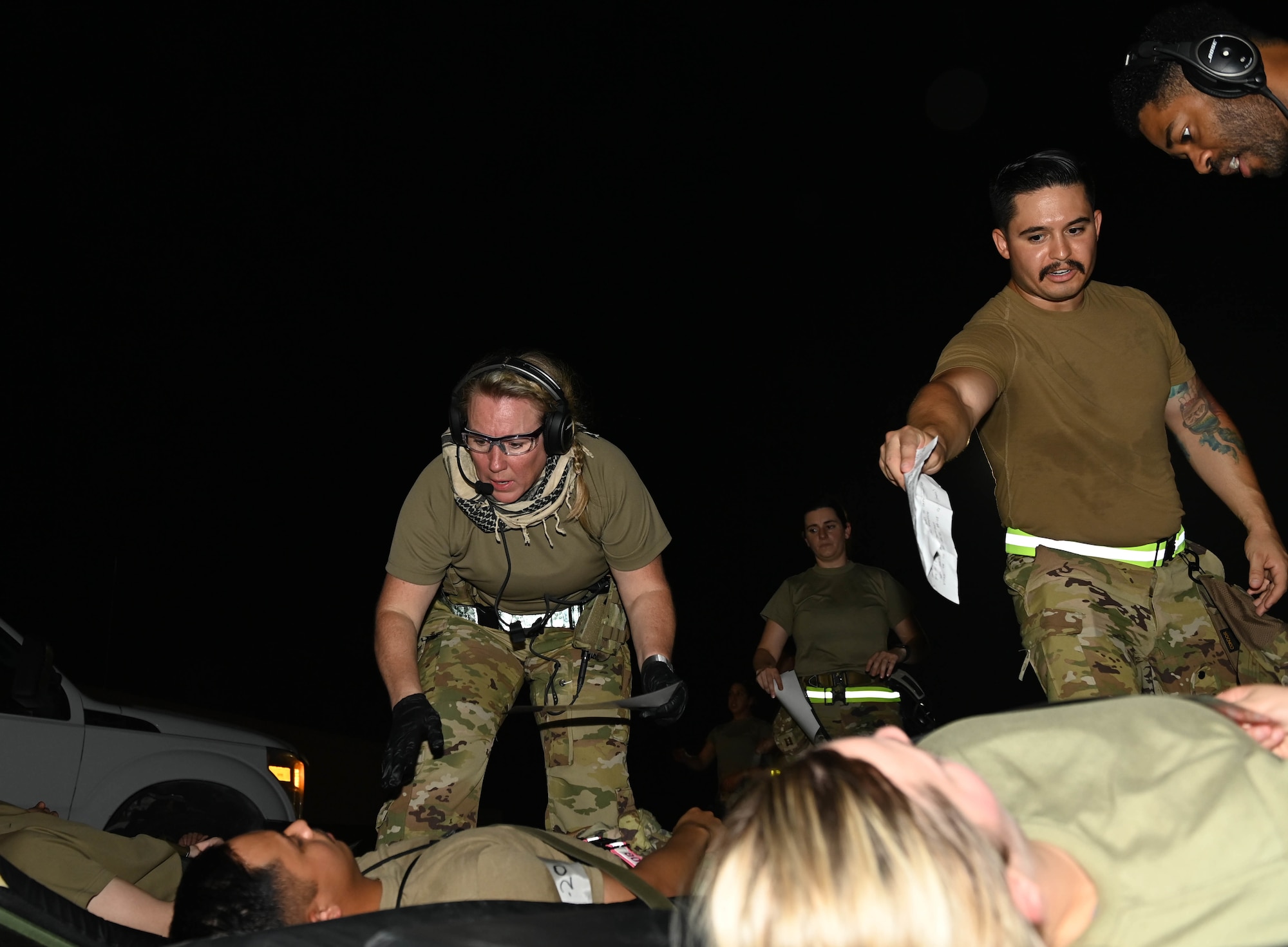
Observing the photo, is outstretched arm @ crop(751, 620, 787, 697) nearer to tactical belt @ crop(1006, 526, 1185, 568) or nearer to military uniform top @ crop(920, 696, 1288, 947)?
tactical belt @ crop(1006, 526, 1185, 568)

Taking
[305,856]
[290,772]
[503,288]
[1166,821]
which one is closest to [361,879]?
[305,856]

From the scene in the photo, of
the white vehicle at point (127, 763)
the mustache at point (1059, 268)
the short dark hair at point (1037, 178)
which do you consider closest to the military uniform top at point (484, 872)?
the mustache at point (1059, 268)

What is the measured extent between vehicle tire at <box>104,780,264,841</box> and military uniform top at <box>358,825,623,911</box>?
8.93 ft

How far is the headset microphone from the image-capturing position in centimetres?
283

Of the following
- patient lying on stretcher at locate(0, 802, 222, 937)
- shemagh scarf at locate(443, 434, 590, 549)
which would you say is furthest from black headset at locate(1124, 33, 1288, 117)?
patient lying on stretcher at locate(0, 802, 222, 937)

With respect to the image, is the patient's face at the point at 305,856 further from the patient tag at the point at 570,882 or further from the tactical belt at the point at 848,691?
the tactical belt at the point at 848,691

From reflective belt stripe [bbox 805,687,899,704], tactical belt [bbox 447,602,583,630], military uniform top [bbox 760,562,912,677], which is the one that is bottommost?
reflective belt stripe [bbox 805,687,899,704]

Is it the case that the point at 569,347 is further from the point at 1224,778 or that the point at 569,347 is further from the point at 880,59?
the point at 1224,778

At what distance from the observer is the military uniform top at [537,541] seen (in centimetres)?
292

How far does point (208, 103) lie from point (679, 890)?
21.7 ft

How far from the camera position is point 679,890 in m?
2.20

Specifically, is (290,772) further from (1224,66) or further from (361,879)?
(1224,66)

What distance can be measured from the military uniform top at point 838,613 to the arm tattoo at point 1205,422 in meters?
2.52

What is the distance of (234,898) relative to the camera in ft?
6.39
